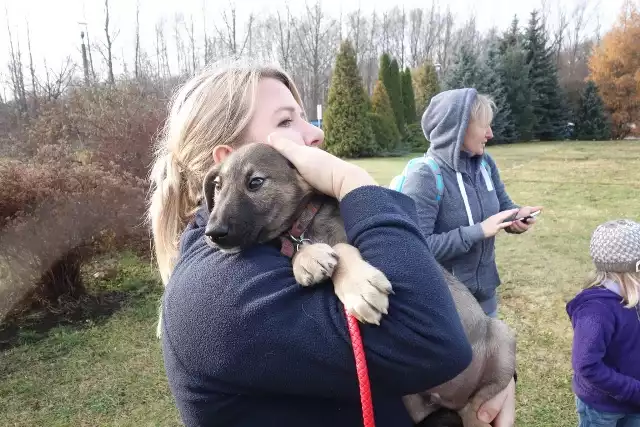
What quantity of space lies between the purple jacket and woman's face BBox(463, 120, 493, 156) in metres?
1.30

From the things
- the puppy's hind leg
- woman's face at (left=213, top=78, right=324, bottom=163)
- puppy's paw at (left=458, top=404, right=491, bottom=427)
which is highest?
woman's face at (left=213, top=78, right=324, bottom=163)

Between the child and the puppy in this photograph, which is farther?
the child

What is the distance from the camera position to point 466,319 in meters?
2.47

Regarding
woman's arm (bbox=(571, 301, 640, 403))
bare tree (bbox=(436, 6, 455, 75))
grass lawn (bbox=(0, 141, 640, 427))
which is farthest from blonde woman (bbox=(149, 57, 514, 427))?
bare tree (bbox=(436, 6, 455, 75))

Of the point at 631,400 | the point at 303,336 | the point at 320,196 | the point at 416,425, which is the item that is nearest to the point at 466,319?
the point at 416,425

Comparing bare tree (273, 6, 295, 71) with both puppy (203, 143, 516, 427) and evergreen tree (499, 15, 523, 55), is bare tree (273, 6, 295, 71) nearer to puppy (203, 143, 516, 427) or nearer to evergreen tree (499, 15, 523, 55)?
evergreen tree (499, 15, 523, 55)

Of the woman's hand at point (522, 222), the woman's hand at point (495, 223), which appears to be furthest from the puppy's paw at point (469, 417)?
the woman's hand at point (522, 222)

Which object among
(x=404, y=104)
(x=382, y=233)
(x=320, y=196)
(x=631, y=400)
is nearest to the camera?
(x=382, y=233)

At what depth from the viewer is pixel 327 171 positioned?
1818mm

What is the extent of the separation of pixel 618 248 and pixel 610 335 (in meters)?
0.58

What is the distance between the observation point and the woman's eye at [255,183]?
2176 mm

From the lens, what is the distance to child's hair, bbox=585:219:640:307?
346 centimetres

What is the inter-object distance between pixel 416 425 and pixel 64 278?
6897mm

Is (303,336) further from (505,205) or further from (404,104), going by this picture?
(404,104)
